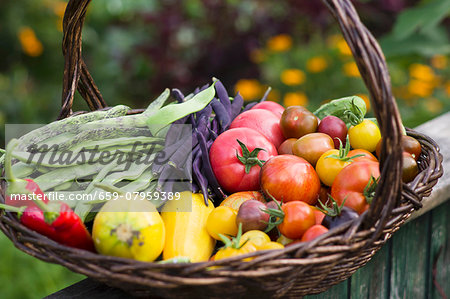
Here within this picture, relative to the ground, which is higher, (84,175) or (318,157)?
(84,175)

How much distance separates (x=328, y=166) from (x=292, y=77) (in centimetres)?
195

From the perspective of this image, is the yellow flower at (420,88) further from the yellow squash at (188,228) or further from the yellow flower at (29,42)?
the yellow flower at (29,42)

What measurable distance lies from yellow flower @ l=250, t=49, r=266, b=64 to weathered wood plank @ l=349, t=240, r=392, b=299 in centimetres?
226

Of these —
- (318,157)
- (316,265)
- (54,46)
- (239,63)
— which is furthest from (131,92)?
(316,265)

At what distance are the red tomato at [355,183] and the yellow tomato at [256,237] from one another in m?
0.22

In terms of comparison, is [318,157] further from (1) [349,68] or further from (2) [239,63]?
(2) [239,63]

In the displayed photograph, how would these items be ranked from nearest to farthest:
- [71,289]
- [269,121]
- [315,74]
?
[71,289] → [269,121] → [315,74]

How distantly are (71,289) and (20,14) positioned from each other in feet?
10.8

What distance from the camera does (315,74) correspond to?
3.27 meters

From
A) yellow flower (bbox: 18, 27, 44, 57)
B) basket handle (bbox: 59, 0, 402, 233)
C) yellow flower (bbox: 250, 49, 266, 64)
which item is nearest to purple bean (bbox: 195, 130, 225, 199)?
basket handle (bbox: 59, 0, 402, 233)

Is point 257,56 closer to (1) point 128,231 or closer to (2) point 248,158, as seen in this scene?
(2) point 248,158

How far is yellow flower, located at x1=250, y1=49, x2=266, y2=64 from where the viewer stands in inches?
138

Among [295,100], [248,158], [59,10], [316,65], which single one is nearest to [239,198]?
[248,158]

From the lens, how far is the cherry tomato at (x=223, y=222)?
114 centimetres
